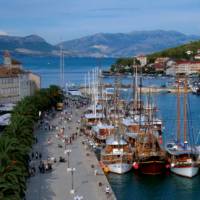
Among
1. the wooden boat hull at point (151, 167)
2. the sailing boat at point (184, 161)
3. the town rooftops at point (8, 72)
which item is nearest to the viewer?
the sailing boat at point (184, 161)

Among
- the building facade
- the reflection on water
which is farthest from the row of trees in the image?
the building facade

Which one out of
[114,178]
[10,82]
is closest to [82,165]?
[114,178]

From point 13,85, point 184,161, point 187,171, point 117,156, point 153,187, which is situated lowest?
point 153,187

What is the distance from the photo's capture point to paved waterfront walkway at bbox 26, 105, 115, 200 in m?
27.6

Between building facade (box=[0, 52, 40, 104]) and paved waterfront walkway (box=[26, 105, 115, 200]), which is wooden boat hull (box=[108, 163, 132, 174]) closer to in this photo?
paved waterfront walkway (box=[26, 105, 115, 200])

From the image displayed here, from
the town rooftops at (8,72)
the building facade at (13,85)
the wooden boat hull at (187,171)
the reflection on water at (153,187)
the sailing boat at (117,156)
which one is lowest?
the reflection on water at (153,187)

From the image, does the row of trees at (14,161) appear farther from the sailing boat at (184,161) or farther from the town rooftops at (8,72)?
the town rooftops at (8,72)

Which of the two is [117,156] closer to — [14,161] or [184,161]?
[184,161]

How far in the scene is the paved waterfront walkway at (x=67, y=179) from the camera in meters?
27.6

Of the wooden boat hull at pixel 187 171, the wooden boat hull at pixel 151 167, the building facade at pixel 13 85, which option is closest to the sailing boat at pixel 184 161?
the wooden boat hull at pixel 187 171

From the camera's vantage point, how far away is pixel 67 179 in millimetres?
30859

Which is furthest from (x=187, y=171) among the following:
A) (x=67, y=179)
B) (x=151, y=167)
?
(x=67, y=179)

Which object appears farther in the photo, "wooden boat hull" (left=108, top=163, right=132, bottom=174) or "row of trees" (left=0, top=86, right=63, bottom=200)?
"wooden boat hull" (left=108, top=163, right=132, bottom=174)

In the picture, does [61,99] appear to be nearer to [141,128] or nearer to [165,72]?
[141,128]
